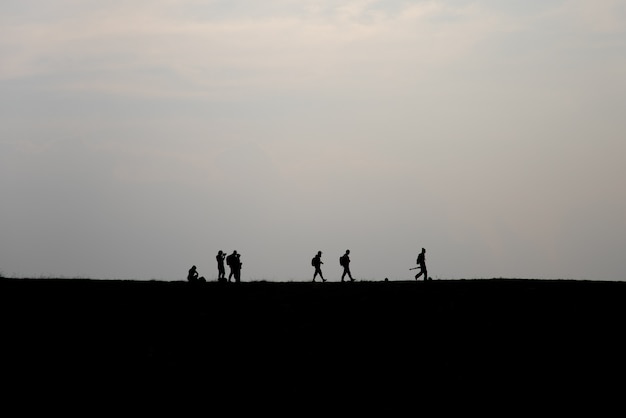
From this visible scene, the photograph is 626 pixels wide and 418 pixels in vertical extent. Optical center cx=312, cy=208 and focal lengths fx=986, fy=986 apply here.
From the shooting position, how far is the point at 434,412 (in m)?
31.8

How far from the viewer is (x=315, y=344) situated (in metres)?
37.3

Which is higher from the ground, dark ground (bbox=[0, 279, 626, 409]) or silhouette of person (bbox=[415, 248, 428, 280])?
silhouette of person (bbox=[415, 248, 428, 280])

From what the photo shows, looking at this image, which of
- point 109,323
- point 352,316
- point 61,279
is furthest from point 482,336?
point 61,279

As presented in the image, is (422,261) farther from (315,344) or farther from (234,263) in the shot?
(315,344)

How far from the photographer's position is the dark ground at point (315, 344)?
109 feet

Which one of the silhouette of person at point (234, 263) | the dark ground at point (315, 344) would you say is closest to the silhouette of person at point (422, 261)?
the dark ground at point (315, 344)

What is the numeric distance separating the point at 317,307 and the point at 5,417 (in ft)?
50.5

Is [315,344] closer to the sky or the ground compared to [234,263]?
closer to the ground

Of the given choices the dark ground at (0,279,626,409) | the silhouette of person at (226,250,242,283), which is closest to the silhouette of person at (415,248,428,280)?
the dark ground at (0,279,626,409)

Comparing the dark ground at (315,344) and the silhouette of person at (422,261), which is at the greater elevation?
the silhouette of person at (422,261)

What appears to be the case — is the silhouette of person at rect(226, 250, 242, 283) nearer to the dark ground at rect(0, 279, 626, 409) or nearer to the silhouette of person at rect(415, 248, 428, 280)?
the dark ground at rect(0, 279, 626, 409)

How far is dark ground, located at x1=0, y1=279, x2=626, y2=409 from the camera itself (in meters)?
33.3

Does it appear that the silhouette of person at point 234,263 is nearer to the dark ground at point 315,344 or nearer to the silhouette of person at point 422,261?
the dark ground at point 315,344

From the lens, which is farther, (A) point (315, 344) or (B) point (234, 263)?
(B) point (234, 263)
